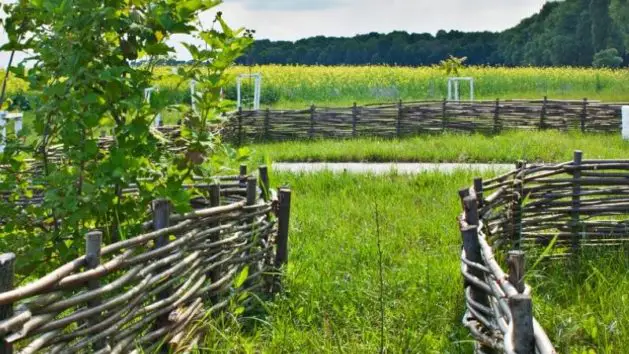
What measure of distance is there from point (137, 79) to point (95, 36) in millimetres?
271

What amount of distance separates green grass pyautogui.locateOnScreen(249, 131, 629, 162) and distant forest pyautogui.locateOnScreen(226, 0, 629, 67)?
130ft

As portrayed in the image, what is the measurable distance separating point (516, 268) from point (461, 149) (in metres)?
11.6

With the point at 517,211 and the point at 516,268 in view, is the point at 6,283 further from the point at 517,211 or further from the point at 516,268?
the point at 517,211

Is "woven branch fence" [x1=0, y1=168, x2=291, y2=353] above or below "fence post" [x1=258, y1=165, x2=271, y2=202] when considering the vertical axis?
below

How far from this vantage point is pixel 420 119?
734 inches

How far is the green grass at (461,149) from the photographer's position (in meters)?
13.7

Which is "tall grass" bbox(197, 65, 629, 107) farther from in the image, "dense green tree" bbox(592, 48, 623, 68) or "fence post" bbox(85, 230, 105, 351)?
"fence post" bbox(85, 230, 105, 351)

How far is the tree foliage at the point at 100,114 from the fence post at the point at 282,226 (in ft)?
4.97

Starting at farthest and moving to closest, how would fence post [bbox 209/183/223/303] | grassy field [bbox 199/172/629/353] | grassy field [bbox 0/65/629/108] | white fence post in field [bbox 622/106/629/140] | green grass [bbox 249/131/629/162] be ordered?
grassy field [bbox 0/65/629/108]
white fence post in field [bbox 622/106/629/140]
green grass [bbox 249/131/629/162]
fence post [bbox 209/183/223/303]
grassy field [bbox 199/172/629/353]

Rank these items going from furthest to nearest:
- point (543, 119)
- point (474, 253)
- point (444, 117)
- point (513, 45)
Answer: point (513, 45) < point (543, 119) < point (444, 117) < point (474, 253)

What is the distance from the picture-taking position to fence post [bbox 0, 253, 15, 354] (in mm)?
2514

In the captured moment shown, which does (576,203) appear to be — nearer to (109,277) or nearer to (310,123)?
(109,277)

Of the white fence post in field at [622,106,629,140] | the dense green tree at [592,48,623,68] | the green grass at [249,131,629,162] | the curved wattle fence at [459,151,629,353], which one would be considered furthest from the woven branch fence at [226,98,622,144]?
the dense green tree at [592,48,623,68]

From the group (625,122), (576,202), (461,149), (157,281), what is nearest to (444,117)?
(625,122)
